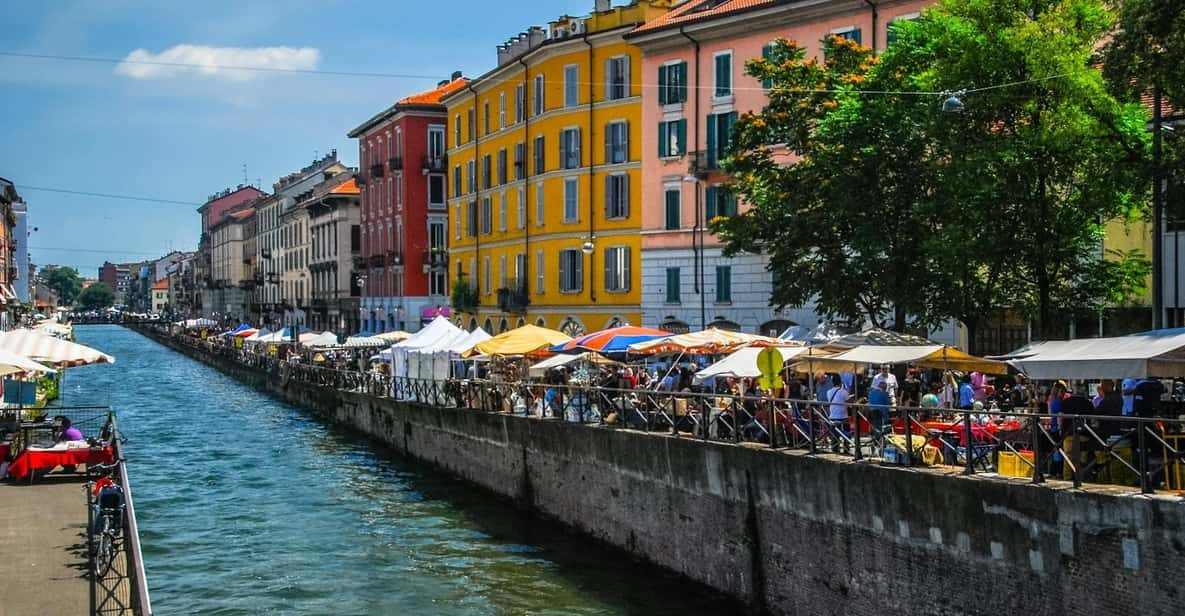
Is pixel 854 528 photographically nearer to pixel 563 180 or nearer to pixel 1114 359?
pixel 1114 359

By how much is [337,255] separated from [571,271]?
45918 mm

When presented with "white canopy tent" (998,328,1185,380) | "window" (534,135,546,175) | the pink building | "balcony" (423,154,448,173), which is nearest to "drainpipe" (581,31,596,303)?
"window" (534,135,546,175)

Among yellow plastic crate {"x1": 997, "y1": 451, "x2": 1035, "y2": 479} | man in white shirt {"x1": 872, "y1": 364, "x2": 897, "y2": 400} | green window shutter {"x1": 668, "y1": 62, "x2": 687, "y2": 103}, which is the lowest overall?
yellow plastic crate {"x1": 997, "y1": 451, "x2": 1035, "y2": 479}

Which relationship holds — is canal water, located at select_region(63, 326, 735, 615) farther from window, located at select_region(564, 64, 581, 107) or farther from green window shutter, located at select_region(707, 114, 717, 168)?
window, located at select_region(564, 64, 581, 107)

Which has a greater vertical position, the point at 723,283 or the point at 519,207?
the point at 519,207

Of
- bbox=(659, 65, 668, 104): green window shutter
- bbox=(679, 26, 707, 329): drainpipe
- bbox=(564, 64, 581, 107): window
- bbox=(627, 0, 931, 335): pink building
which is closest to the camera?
bbox=(627, 0, 931, 335): pink building

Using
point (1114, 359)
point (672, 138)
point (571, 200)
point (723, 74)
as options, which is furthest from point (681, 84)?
point (1114, 359)

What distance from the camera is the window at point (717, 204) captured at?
45094 millimetres

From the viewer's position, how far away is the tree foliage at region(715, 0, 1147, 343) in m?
24.2

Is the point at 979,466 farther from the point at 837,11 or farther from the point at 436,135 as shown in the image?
the point at 436,135

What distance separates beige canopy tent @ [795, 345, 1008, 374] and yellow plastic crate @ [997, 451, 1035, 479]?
4.63 meters

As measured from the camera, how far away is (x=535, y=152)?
5741 cm

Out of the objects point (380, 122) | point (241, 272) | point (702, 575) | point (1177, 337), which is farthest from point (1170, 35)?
point (241, 272)

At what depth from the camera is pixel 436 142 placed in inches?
3093
